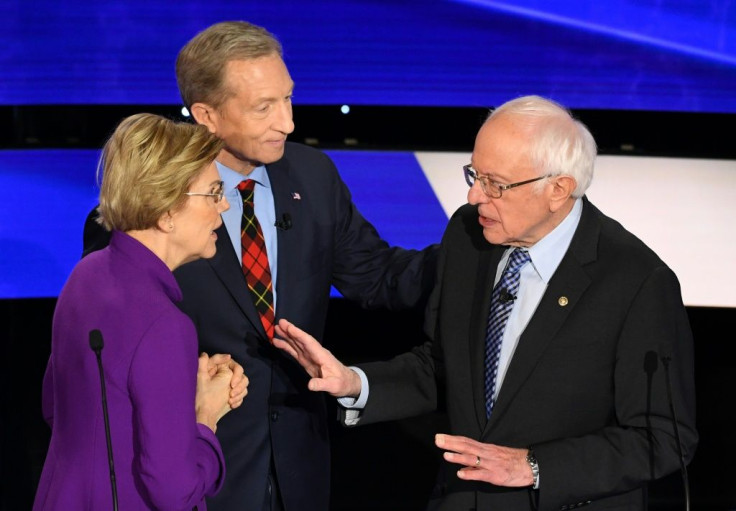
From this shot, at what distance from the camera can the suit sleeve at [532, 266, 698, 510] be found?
8.18ft

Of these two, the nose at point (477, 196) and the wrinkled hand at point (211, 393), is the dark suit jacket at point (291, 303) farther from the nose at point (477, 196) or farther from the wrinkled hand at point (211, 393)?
the nose at point (477, 196)

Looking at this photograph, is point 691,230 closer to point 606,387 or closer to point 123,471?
point 606,387

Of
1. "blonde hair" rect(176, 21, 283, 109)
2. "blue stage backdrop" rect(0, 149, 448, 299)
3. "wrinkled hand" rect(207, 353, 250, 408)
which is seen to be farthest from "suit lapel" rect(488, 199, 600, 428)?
"blue stage backdrop" rect(0, 149, 448, 299)

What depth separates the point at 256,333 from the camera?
3086 mm

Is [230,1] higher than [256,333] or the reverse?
higher

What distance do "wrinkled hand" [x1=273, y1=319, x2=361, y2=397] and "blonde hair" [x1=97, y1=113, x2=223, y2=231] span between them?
442 millimetres

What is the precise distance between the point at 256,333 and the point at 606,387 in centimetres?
102

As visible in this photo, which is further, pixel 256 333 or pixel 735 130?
pixel 735 130

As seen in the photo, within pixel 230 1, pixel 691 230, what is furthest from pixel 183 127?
pixel 691 230

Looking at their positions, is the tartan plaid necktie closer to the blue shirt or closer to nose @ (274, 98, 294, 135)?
the blue shirt

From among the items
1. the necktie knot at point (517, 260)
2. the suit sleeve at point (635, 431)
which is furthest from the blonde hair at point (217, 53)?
the suit sleeve at point (635, 431)

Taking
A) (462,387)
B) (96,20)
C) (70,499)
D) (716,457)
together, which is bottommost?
(716,457)

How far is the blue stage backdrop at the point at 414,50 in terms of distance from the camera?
14.6 feet

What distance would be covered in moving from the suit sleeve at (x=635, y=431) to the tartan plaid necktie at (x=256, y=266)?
3.13 feet
